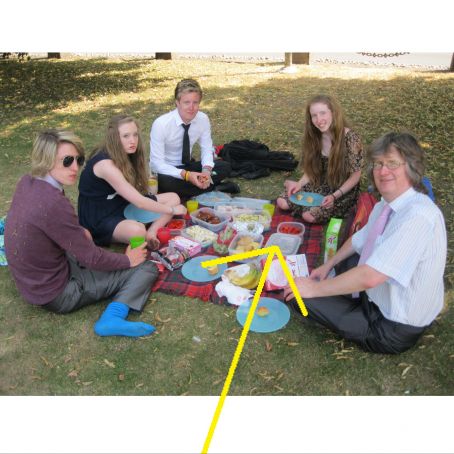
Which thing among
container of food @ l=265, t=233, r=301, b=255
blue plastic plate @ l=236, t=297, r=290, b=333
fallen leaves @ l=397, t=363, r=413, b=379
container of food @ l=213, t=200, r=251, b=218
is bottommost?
fallen leaves @ l=397, t=363, r=413, b=379

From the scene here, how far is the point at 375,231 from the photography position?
310cm

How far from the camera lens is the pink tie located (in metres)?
3.02

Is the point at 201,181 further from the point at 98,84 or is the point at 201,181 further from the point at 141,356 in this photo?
the point at 98,84

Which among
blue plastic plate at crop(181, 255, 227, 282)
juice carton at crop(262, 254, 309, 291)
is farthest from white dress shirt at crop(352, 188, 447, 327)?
blue plastic plate at crop(181, 255, 227, 282)

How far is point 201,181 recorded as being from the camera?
5480 mm

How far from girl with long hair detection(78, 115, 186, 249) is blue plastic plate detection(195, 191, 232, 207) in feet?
2.55

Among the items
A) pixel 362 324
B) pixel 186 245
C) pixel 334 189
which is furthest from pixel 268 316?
pixel 334 189

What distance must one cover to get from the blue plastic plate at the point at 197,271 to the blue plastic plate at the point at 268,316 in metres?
0.54

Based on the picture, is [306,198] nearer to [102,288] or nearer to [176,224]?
[176,224]

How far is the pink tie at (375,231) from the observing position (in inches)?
119

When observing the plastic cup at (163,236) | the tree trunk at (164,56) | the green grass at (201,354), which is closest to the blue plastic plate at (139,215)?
the plastic cup at (163,236)

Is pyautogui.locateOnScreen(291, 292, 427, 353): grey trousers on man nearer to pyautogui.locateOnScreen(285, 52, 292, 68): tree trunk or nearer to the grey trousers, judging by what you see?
the grey trousers

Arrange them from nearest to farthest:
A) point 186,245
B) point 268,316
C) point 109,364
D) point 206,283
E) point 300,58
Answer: point 109,364, point 268,316, point 206,283, point 186,245, point 300,58

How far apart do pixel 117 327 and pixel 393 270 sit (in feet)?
7.00
